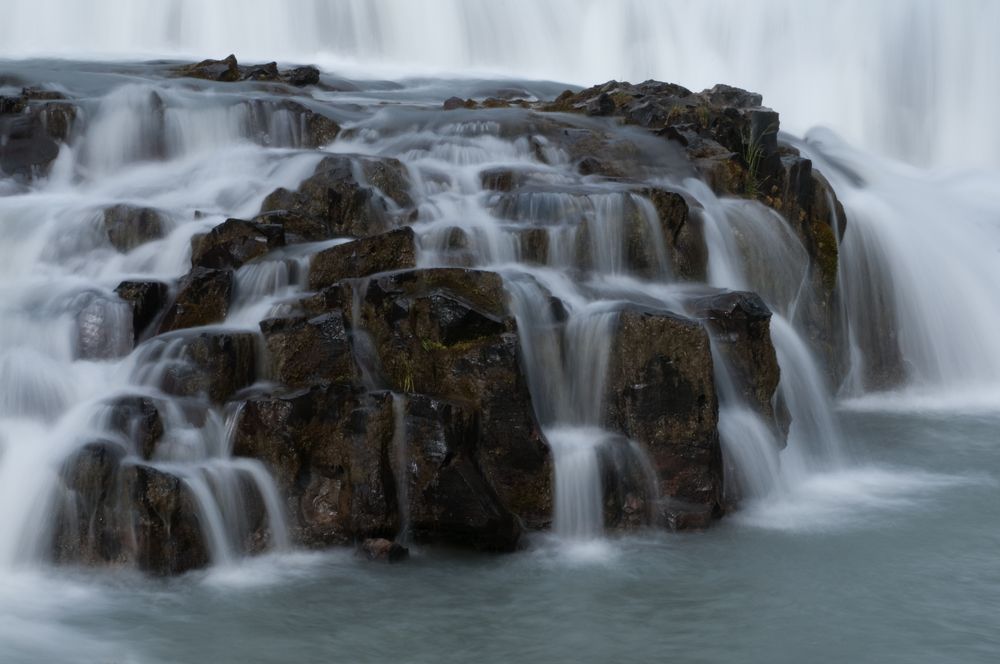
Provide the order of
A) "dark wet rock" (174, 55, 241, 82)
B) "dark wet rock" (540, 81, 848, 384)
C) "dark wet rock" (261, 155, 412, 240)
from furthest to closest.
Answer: "dark wet rock" (174, 55, 241, 82)
"dark wet rock" (540, 81, 848, 384)
"dark wet rock" (261, 155, 412, 240)

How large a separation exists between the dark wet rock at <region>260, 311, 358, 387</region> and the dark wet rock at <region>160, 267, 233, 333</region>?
2.93 ft

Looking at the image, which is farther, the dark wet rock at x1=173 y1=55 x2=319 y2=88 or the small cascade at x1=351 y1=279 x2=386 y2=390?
the dark wet rock at x1=173 y1=55 x2=319 y2=88

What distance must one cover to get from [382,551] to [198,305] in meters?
2.42

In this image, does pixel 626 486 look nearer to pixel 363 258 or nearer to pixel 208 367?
pixel 363 258

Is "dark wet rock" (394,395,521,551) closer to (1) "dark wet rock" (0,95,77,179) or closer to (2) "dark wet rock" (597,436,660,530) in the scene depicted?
(2) "dark wet rock" (597,436,660,530)

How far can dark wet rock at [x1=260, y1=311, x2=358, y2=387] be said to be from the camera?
7.45m

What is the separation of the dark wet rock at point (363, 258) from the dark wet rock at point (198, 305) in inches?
25.8

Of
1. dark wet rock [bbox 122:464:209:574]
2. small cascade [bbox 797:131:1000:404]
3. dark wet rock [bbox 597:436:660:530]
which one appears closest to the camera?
dark wet rock [bbox 122:464:209:574]

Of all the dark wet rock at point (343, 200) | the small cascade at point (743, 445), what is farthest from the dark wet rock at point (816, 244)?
the dark wet rock at point (343, 200)

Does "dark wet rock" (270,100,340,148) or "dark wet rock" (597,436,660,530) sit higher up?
"dark wet rock" (270,100,340,148)

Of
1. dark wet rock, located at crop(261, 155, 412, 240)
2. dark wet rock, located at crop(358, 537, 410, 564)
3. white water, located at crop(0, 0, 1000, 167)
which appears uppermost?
white water, located at crop(0, 0, 1000, 167)

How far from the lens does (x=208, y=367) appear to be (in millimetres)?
7426

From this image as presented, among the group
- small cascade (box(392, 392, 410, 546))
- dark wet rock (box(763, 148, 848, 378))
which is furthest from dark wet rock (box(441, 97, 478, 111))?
small cascade (box(392, 392, 410, 546))

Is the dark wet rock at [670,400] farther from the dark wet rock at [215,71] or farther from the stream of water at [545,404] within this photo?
the dark wet rock at [215,71]
